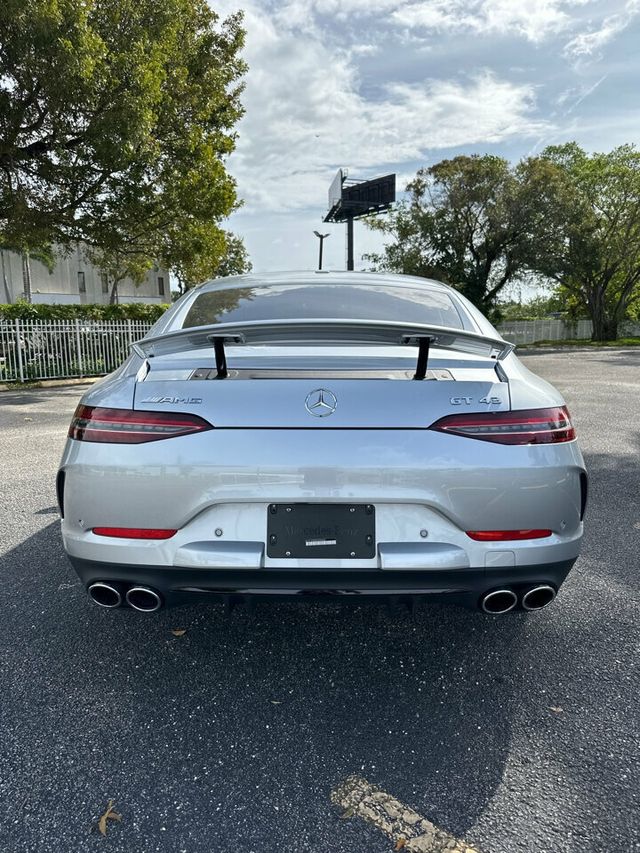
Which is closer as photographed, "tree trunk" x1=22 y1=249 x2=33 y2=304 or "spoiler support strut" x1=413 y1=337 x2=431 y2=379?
"spoiler support strut" x1=413 y1=337 x2=431 y2=379

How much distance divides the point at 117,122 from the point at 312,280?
32.8 ft

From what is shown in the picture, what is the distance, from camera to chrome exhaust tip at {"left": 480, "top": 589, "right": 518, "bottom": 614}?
1.89m

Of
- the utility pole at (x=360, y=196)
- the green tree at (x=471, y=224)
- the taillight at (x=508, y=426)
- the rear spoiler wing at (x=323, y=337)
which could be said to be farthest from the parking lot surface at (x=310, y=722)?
the green tree at (x=471, y=224)

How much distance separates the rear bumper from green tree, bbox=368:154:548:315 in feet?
110

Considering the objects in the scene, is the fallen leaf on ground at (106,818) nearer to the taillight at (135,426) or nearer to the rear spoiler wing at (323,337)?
the taillight at (135,426)

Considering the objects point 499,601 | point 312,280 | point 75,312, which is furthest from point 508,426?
point 75,312

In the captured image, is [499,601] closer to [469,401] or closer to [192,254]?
[469,401]

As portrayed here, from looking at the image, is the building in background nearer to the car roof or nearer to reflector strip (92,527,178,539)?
the car roof

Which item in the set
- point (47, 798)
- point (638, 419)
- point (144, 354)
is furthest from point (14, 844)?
point (638, 419)

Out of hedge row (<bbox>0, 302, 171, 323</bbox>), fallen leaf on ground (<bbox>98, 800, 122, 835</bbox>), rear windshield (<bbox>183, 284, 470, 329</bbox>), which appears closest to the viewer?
fallen leaf on ground (<bbox>98, 800, 122, 835</bbox>)

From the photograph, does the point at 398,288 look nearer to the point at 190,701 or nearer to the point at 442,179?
the point at 190,701

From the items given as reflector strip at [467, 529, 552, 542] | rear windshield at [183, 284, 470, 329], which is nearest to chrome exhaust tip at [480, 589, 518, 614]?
reflector strip at [467, 529, 552, 542]

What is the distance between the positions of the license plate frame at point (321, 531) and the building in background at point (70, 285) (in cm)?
3757

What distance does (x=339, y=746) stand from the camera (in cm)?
183
